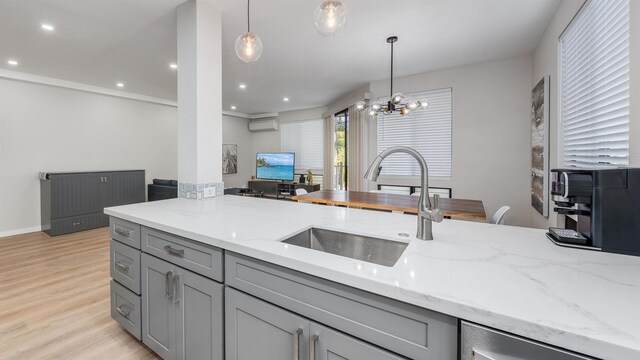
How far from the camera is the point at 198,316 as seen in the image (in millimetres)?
1252

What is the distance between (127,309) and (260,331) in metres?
1.22

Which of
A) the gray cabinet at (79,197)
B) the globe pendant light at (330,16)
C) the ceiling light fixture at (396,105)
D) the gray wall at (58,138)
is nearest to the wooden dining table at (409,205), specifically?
the ceiling light fixture at (396,105)

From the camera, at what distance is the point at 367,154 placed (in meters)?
4.99

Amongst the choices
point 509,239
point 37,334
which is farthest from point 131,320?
point 509,239

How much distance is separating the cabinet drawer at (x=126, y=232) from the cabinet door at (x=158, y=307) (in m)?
0.13

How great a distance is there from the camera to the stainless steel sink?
1.17 meters

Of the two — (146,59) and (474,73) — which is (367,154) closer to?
(474,73)

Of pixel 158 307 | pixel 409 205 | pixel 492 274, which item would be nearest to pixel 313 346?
pixel 492 274

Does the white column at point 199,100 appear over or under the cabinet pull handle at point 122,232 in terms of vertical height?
over

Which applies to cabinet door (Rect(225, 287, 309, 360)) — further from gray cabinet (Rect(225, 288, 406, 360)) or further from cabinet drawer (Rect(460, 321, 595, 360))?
cabinet drawer (Rect(460, 321, 595, 360))

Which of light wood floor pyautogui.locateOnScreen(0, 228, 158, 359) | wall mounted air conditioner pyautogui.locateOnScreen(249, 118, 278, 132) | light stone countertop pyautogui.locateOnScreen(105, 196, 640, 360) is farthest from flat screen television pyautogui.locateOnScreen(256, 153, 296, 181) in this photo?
light stone countertop pyautogui.locateOnScreen(105, 196, 640, 360)

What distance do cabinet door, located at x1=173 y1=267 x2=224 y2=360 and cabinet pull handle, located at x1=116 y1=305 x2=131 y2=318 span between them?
599 millimetres

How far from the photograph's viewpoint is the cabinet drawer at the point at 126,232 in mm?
1575

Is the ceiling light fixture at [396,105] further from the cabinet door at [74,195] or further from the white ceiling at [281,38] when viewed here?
Result: the cabinet door at [74,195]
